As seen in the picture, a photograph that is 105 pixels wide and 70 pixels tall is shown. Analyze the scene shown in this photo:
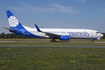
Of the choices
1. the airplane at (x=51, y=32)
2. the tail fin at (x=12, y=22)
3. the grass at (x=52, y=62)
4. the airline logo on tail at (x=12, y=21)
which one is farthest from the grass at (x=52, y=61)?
Answer: the airline logo on tail at (x=12, y=21)

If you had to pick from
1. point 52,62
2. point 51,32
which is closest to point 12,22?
point 51,32

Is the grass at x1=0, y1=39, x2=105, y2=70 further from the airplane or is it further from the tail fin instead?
the tail fin

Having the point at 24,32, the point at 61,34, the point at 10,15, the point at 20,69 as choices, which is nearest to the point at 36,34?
the point at 24,32

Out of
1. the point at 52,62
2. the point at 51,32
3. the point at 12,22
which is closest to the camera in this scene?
the point at 52,62

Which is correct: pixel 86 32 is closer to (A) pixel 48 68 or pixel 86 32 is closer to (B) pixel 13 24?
(B) pixel 13 24

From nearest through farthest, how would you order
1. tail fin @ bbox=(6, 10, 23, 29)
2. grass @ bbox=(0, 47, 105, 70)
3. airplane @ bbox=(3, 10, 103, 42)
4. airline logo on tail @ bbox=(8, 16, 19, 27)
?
grass @ bbox=(0, 47, 105, 70), airplane @ bbox=(3, 10, 103, 42), tail fin @ bbox=(6, 10, 23, 29), airline logo on tail @ bbox=(8, 16, 19, 27)

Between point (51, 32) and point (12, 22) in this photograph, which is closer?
point (51, 32)

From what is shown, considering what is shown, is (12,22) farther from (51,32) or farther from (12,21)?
(51,32)

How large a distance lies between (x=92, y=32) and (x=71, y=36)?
19.2 feet

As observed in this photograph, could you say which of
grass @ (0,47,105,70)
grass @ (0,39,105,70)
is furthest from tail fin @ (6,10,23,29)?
grass @ (0,47,105,70)

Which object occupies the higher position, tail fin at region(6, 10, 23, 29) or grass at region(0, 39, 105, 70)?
tail fin at region(6, 10, 23, 29)

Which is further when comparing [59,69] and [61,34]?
[61,34]

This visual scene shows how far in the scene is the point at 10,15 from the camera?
33.2 metres

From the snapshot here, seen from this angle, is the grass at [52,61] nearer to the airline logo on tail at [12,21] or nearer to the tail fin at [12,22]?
the tail fin at [12,22]
